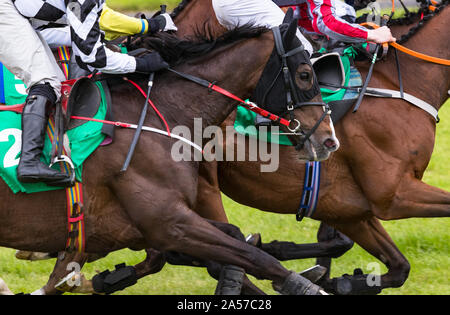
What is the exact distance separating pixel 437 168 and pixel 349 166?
4.12m

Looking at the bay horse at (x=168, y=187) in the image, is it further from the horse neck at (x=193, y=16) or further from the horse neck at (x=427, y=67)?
the horse neck at (x=193, y=16)

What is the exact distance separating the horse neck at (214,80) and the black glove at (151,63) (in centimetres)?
11

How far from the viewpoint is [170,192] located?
4.20 m

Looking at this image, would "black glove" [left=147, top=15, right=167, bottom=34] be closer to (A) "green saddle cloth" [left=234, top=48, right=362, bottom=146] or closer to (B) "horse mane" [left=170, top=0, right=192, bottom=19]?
(B) "horse mane" [left=170, top=0, right=192, bottom=19]

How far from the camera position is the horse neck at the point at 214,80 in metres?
4.30

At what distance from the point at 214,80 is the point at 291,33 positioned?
50cm

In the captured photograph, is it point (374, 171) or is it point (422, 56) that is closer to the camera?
point (374, 171)

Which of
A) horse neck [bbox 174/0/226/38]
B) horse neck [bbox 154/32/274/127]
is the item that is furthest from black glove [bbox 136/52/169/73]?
horse neck [bbox 174/0/226/38]

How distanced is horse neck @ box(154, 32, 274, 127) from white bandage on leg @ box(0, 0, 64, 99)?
61 cm

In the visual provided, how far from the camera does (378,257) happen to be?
5.42m

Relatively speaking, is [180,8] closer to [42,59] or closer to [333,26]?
[333,26]

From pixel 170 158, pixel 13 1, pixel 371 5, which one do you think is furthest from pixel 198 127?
pixel 371 5

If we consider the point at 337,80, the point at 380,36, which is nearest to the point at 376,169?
the point at 337,80

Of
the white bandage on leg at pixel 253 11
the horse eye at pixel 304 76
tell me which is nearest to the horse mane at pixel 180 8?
the white bandage on leg at pixel 253 11
